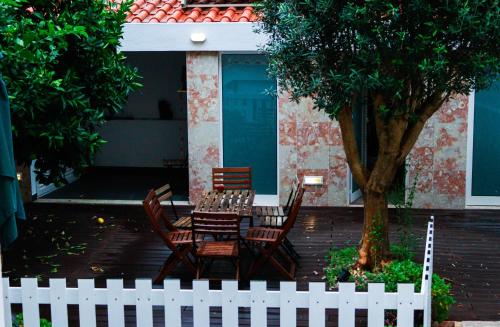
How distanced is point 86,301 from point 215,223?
9.40 feet

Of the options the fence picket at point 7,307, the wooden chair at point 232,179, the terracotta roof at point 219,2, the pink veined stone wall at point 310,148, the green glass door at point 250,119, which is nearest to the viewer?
the fence picket at point 7,307

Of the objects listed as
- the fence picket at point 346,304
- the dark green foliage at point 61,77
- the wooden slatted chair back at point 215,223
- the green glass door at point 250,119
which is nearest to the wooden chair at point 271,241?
the wooden slatted chair back at point 215,223

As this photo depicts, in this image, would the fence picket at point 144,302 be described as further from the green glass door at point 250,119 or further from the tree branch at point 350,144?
the green glass door at point 250,119

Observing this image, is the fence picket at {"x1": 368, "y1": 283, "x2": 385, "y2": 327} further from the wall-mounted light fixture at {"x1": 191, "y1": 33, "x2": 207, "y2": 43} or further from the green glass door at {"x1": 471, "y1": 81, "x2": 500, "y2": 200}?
the wall-mounted light fixture at {"x1": 191, "y1": 33, "x2": 207, "y2": 43}

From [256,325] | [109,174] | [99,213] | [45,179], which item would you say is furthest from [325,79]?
[109,174]

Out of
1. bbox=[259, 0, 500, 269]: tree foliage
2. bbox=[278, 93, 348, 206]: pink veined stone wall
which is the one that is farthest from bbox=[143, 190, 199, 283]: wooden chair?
bbox=[278, 93, 348, 206]: pink veined stone wall

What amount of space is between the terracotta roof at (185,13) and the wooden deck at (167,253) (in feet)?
11.2

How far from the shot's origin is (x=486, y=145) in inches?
523

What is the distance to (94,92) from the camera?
1048cm

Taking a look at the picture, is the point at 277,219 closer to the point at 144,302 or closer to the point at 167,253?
the point at 167,253

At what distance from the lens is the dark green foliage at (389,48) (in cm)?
739

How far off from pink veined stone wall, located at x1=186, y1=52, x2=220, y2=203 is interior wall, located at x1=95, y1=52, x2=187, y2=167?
149 inches

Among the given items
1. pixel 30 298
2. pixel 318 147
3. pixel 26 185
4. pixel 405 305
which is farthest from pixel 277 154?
pixel 30 298

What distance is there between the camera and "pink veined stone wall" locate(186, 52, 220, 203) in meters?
13.4
